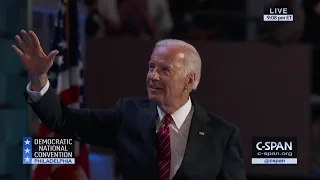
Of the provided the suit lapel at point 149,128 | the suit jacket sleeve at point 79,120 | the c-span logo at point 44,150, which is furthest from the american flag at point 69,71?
the suit lapel at point 149,128

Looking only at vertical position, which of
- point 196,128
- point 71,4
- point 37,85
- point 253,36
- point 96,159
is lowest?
point 96,159

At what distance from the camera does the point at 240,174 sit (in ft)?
6.28

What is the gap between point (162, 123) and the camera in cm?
201

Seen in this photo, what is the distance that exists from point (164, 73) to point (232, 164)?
14.2 inches

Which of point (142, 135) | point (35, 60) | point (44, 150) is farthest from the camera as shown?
point (44, 150)

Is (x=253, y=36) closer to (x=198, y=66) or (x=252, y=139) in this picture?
(x=252, y=139)

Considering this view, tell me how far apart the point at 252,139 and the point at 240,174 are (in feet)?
2.00

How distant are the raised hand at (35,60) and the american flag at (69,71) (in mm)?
662

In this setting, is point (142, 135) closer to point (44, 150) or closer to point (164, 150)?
point (164, 150)

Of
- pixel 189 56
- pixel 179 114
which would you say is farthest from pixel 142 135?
pixel 189 56

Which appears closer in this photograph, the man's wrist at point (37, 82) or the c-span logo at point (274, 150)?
the man's wrist at point (37, 82)

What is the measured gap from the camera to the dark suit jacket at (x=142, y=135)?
1.92 m

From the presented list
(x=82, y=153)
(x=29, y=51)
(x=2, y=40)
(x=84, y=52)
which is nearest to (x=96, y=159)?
(x=82, y=153)

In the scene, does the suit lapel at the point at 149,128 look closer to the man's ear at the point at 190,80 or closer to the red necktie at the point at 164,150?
the red necktie at the point at 164,150
